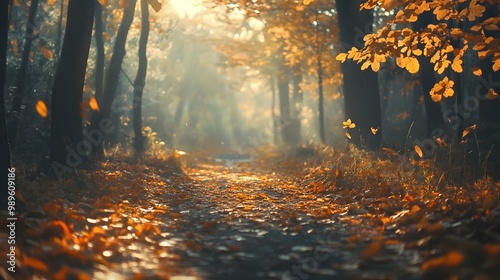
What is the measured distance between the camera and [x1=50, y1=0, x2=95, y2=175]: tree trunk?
9805mm

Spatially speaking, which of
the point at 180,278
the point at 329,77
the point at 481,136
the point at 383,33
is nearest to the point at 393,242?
the point at 180,278

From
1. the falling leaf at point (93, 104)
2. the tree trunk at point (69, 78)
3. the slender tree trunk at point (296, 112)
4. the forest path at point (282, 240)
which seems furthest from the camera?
the slender tree trunk at point (296, 112)

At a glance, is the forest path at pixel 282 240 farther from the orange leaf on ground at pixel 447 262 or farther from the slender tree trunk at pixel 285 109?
the slender tree trunk at pixel 285 109

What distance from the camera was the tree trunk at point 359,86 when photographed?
13648mm

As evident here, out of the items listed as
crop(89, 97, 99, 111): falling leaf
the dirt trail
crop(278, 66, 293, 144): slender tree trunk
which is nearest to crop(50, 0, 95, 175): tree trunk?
the dirt trail

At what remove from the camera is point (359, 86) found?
1398 cm

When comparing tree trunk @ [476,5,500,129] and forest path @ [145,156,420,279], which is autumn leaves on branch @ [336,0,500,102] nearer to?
forest path @ [145,156,420,279]

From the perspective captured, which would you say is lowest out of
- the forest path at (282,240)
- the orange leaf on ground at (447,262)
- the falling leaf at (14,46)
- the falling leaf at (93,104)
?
the forest path at (282,240)

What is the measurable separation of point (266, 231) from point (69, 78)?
5694 millimetres

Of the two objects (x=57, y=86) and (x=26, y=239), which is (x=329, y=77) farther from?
(x=26, y=239)

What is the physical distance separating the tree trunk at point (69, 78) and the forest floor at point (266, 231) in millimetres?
621

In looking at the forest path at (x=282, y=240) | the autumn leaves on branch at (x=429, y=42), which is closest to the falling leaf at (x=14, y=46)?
the forest path at (x=282, y=240)

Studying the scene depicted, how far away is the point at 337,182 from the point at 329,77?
544 inches

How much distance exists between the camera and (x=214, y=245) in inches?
221
